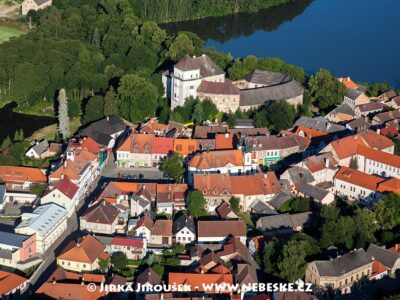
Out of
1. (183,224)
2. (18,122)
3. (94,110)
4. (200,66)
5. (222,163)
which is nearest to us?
(183,224)

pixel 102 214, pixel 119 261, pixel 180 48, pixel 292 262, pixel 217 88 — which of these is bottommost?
pixel 119 261

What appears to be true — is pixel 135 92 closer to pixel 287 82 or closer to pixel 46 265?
pixel 287 82

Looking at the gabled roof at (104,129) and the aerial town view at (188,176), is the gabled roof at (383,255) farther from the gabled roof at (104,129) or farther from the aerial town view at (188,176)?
the gabled roof at (104,129)

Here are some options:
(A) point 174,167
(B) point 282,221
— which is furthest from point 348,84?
(B) point 282,221

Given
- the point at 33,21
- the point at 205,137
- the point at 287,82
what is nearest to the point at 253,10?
the point at 33,21

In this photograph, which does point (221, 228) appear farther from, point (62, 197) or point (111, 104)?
point (111, 104)

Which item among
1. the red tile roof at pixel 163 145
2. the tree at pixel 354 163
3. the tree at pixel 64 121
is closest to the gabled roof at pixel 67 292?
the red tile roof at pixel 163 145
